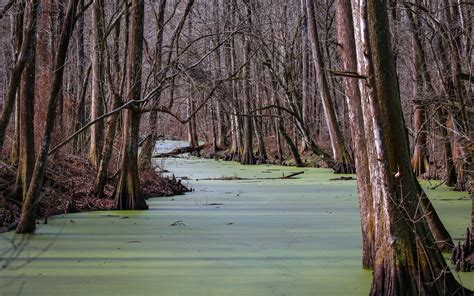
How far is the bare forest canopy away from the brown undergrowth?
3.0 inches

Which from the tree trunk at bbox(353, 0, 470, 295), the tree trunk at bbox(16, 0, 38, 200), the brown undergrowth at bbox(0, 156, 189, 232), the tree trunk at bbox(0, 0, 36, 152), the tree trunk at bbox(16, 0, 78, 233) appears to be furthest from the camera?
the brown undergrowth at bbox(0, 156, 189, 232)

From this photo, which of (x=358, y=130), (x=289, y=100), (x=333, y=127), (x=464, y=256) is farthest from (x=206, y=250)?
(x=289, y=100)

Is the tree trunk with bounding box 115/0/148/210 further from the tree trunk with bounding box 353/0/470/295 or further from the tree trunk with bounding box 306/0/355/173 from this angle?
the tree trunk with bounding box 306/0/355/173

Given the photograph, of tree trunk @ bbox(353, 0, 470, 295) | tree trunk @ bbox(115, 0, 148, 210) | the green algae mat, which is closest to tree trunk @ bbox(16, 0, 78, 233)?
the green algae mat

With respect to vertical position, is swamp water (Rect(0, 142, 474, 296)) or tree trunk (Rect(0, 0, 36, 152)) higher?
tree trunk (Rect(0, 0, 36, 152))

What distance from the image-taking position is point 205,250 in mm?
5516

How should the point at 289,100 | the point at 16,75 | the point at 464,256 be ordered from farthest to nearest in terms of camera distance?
the point at 289,100 → the point at 16,75 → the point at 464,256

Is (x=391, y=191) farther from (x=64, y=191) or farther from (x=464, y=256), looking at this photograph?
(x=64, y=191)

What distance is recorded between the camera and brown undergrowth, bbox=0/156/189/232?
23.2 ft

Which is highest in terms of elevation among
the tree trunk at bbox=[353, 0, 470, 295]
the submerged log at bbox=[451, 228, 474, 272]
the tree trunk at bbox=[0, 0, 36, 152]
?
the tree trunk at bbox=[0, 0, 36, 152]

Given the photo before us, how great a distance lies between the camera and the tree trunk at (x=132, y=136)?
829 centimetres

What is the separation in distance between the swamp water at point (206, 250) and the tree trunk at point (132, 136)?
348 mm

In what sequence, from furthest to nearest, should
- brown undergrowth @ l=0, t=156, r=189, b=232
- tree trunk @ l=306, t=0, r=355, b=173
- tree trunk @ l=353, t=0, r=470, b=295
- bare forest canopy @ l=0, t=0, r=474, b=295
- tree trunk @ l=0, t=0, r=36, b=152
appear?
tree trunk @ l=306, t=0, r=355, b=173 < brown undergrowth @ l=0, t=156, r=189, b=232 < tree trunk @ l=0, t=0, r=36, b=152 < bare forest canopy @ l=0, t=0, r=474, b=295 < tree trunk @ l=353, t=0, r=470, b=295

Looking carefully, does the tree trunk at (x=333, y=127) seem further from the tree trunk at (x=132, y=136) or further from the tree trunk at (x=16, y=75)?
the tree trunk at (x=16, y=75)
